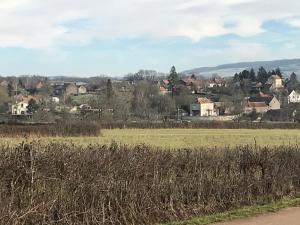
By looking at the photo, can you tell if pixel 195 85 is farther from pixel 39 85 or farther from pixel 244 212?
pixel 244 212

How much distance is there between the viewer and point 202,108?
137875 millimetres

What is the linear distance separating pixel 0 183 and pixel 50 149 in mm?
1671

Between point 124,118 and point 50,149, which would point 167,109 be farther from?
point 50,149

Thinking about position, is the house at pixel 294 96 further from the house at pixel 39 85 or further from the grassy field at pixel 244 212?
the grassy field at pixel 244 212

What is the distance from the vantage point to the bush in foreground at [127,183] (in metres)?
9.58

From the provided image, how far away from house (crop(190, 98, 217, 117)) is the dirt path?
125836 mm

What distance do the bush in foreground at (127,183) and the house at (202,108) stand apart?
12376 centimetres

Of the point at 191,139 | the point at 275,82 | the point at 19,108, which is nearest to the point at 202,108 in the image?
the point at 19,108

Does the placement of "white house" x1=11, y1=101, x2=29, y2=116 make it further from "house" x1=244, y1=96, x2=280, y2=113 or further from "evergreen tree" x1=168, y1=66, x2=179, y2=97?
"evergreen tree" x1=168, y1=66, x2=179, y2=97

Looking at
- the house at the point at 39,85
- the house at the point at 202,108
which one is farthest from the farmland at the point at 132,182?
the house at the point at 39,85

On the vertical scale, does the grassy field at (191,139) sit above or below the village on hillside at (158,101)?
below

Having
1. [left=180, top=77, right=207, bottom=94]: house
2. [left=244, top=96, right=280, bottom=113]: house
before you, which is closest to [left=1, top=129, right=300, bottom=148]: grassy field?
[left=244, top=96, right=280, bottom=113]: house

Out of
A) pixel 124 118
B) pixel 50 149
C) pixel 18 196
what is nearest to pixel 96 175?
pixel 50 149

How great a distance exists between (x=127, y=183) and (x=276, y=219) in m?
3.26
